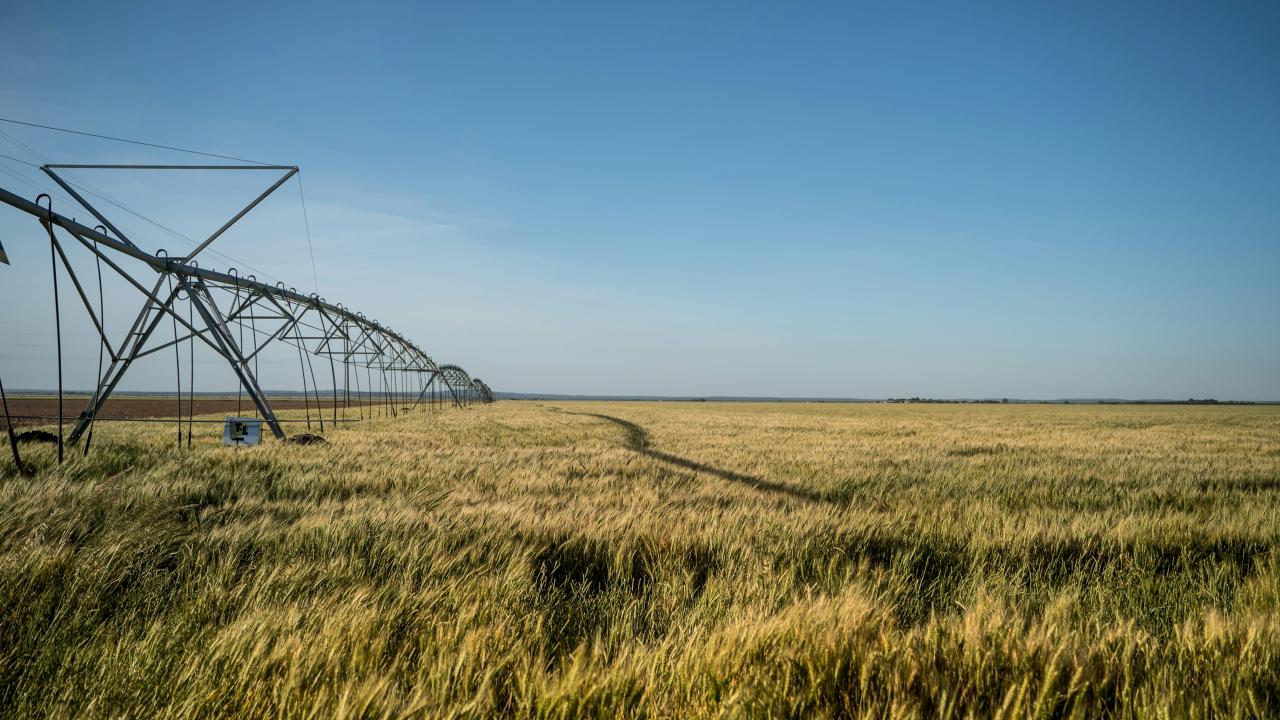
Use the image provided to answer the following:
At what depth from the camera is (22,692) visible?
1540 mm

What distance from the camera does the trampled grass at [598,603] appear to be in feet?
5.25

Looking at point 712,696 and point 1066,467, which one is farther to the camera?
point 1066,467

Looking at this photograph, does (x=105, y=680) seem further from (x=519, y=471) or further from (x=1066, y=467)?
(x=1066, y=467)

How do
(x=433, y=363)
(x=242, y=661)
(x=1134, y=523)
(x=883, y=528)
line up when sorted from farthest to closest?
1. (x=433, y=363)
2. (x=1134, y=523)
3. (x=883, y=528)
4. (x=242, y=661)

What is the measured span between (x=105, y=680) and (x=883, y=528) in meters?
4.56

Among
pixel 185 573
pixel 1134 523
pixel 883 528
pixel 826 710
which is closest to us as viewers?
pixel 826 710

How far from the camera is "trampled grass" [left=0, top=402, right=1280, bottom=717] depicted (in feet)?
5.25

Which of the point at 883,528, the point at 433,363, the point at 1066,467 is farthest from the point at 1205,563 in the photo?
the point at 433,363

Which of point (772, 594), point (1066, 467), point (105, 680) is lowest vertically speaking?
point (1066, 467)

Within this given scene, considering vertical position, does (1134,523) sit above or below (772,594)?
below

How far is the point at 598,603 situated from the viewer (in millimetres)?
2791

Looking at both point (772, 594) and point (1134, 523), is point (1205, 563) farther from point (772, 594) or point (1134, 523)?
point (772, 594)

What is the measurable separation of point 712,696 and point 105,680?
1.87 m

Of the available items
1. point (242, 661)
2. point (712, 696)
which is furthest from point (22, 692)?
point (712, 696)
